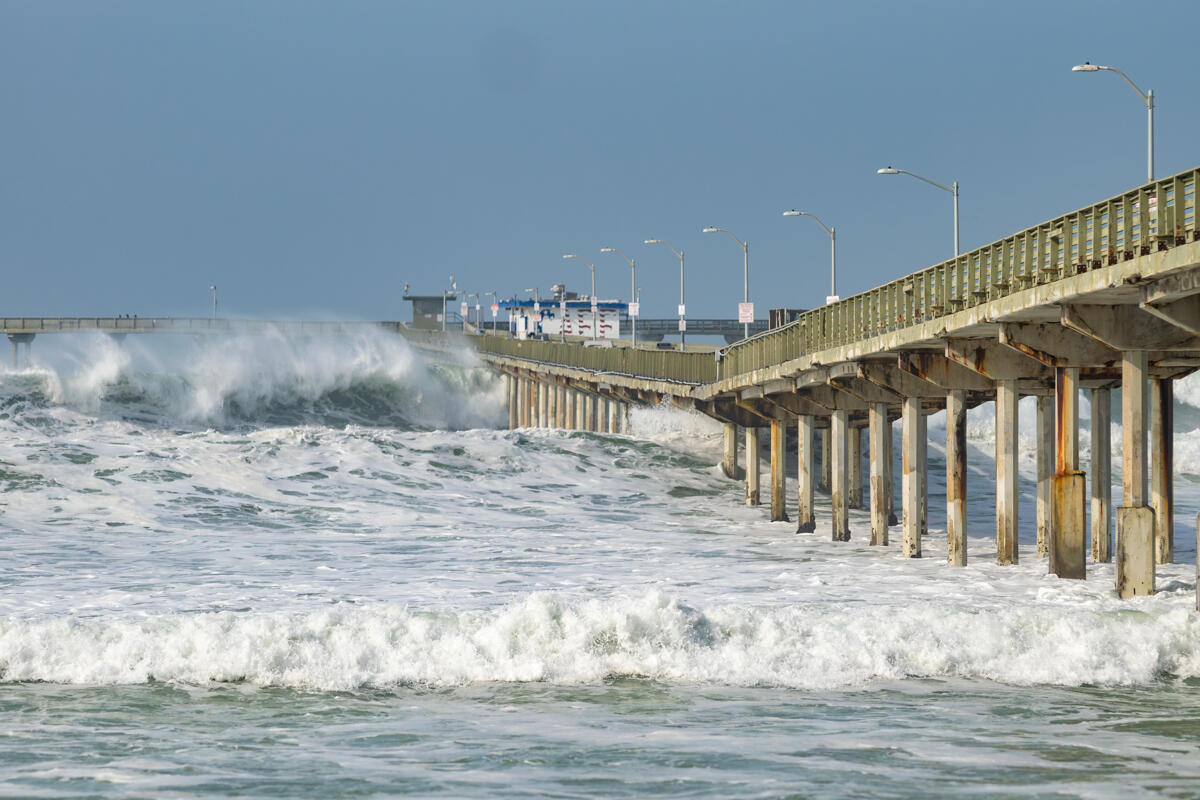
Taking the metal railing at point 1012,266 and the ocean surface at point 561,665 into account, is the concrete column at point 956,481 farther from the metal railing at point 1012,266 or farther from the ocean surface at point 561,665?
the metal railing at point 1012,266

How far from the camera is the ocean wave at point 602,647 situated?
21625mm

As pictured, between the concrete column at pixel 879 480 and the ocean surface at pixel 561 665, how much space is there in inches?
30.9

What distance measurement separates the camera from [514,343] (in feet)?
321

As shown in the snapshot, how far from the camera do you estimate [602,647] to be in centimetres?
2280

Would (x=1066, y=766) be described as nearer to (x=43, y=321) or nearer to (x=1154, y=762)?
(x=1154, y=762)

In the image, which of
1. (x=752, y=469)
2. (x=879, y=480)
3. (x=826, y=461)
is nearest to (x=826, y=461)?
(x=826, y=461)

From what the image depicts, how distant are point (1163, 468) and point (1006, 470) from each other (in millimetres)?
3316

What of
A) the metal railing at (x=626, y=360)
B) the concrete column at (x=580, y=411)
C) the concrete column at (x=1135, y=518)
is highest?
the metal railing at (x=626, y=360)

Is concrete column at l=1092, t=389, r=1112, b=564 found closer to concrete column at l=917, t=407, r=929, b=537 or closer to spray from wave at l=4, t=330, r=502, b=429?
concrete column at l=917, t=407, r=929, b=537

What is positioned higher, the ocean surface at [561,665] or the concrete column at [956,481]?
the concrete column at [956,481]

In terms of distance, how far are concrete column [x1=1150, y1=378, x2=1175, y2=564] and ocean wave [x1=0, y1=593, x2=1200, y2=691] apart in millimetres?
9557

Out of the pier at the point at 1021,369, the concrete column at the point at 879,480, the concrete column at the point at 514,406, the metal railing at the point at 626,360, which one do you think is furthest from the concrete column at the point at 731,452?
the concrete column at the point at 514,406

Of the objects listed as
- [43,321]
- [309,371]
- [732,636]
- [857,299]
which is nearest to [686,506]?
[857,299]

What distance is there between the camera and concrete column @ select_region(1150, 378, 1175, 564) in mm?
33594
